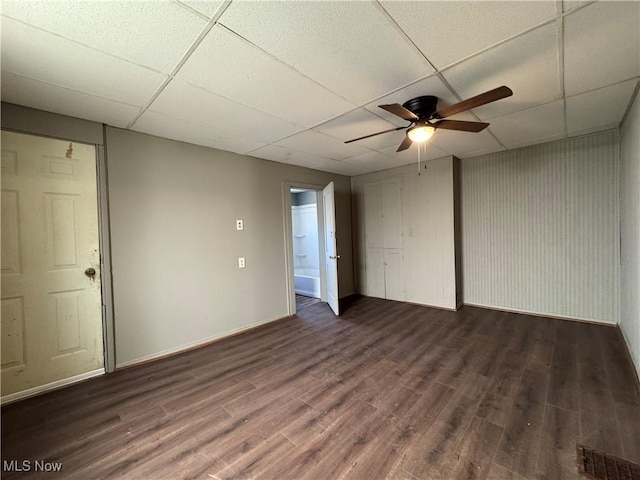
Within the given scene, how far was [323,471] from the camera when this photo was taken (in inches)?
55.3

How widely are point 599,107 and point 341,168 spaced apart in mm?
3059

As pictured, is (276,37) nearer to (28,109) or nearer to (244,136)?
(244,136)

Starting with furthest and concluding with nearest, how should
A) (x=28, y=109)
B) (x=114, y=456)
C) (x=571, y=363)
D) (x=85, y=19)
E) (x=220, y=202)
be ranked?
1. (x=220, y=202)
2. (x=571, y=363)
3. (x=28, y=109)
4. (x=114, y=456)
5. (x=85, y=19)

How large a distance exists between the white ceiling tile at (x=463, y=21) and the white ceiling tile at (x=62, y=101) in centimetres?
220

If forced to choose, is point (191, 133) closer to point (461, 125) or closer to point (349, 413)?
point (461, 125)

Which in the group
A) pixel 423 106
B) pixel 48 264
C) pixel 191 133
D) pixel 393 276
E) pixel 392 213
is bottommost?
pixel 393 276

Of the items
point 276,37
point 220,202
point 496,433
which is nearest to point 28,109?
point 220,202

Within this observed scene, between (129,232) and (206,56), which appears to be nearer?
(206,56)

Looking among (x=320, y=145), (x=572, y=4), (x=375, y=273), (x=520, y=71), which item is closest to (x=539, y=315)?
(x=375, y=273)

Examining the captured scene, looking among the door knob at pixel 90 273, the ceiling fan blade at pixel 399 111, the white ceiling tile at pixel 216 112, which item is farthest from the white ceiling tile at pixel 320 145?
the door knob at pixel 90 273

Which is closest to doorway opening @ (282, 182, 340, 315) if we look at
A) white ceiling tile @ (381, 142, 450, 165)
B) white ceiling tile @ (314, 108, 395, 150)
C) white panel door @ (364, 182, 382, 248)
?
white panel door @ (364, 182, 382, 248)

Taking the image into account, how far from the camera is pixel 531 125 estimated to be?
281cm

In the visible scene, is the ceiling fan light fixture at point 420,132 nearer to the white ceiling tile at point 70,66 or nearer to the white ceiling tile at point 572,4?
the white ceiling tile at point 572,4

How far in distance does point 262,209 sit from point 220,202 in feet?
2.04
